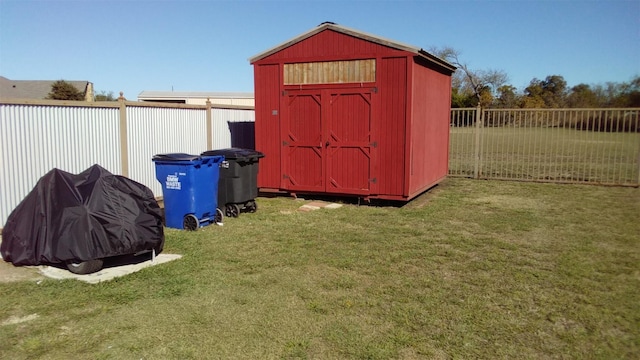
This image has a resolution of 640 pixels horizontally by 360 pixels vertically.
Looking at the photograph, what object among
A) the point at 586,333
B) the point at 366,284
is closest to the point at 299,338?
the point at 366,284

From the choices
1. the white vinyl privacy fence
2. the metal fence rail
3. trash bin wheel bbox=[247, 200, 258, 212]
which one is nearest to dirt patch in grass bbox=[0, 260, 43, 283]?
the white vinyl privacy fence

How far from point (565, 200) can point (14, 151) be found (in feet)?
34.3

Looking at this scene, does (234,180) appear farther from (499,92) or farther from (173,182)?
(499,92)

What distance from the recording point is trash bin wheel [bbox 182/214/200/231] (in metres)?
7.38

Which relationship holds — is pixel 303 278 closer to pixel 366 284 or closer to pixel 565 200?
pixel 366 284

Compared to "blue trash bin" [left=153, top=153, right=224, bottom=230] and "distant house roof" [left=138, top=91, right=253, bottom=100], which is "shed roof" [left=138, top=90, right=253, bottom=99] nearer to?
"distant house roof" [left=138, top=91, right=253, bottom=100]

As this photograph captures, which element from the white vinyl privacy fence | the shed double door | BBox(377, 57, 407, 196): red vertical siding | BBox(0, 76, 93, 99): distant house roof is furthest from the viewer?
BBox(0, 76, 93, 99): distant house roof

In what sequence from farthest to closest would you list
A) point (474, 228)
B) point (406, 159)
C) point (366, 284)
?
1. point (406, 159)
2. point (474, 228)
3. point (366, 284)

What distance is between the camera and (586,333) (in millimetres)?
3885

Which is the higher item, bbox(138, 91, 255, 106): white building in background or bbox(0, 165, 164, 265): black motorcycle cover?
bbox(138, 91, 255, 106): white building in background

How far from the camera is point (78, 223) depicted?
207 inches

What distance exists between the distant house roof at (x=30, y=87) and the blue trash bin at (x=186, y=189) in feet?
117

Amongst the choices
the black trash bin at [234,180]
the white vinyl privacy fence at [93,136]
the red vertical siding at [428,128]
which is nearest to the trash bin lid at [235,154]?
the black trash bin at [234,180]

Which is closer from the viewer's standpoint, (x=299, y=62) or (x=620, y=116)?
(x=299, y=62)
